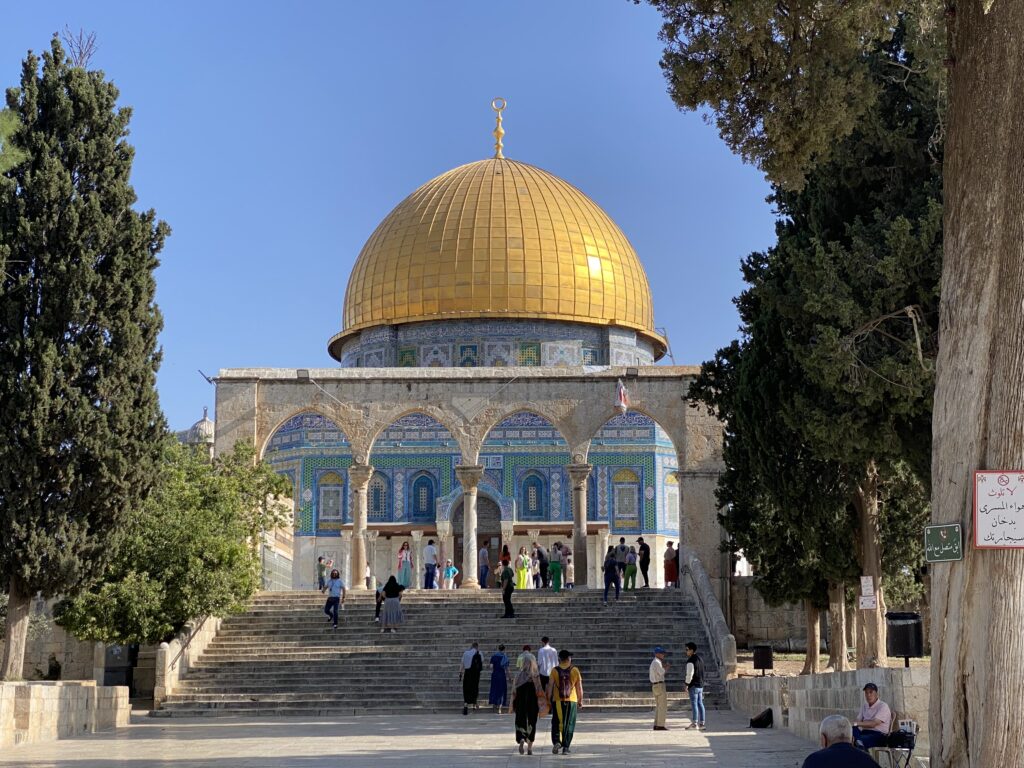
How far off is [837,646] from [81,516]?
29.6 feet

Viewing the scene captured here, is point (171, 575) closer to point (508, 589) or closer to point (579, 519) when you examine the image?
point (508, 589)

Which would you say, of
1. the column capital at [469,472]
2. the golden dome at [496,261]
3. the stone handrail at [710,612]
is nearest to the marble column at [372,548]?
the golden dome at [496,261]

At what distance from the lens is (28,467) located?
522 inches

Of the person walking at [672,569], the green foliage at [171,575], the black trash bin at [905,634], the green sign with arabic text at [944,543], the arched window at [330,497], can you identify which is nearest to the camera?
the green sign with arabic text at [944,543]

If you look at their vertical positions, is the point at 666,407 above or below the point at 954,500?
above

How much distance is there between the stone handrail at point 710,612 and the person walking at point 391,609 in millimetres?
4284

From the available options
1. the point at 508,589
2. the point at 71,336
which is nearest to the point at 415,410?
the point at 508,589

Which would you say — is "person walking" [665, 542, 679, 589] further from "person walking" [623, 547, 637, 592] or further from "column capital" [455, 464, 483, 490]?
"column capital" [455, 464, 483, 490]

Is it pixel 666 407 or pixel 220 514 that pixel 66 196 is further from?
pixel 666 407

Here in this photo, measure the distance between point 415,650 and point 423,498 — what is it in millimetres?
13489

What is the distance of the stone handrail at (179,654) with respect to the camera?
17.0m

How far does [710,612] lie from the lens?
1906 cm

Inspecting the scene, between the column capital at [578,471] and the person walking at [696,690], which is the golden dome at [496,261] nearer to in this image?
the column capital at [578,471]

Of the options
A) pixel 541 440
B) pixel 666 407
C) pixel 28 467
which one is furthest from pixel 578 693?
pixel 541 440
